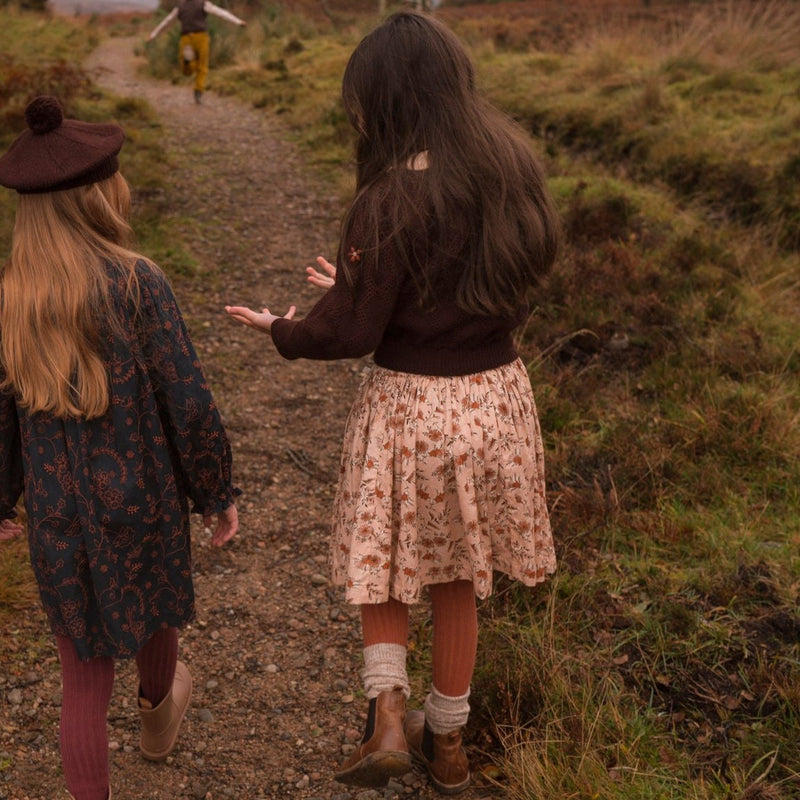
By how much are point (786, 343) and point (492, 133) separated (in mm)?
3687

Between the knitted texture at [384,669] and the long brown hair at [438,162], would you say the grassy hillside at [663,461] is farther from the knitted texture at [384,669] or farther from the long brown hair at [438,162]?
the long brown hair at [438,162]

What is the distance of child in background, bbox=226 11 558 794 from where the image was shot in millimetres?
2051

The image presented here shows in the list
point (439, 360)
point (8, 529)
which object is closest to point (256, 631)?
point (8, 529)

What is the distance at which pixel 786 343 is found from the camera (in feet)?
16.9

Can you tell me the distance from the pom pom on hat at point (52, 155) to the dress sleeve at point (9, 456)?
20.0 inches

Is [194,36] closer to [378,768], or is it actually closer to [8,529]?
[8,529]

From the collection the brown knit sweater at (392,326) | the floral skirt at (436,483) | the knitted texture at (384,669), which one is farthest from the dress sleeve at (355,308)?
the knitted texture at (384,669)

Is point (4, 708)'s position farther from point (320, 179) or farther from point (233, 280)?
point (320, 179)

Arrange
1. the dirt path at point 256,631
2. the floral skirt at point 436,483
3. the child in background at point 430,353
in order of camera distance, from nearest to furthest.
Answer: the child in background at point 430,353
the floral skirt at point 436,483
the dirt path at point 256,631

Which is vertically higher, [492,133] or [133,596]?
[492,133]

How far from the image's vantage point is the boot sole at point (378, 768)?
7.54 feet

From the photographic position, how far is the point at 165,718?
2.68m

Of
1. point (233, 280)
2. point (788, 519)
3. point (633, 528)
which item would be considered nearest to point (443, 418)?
point (633, 528)

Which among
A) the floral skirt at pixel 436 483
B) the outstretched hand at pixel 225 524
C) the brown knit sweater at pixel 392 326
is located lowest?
the outstretched hand at pixel 225 524
